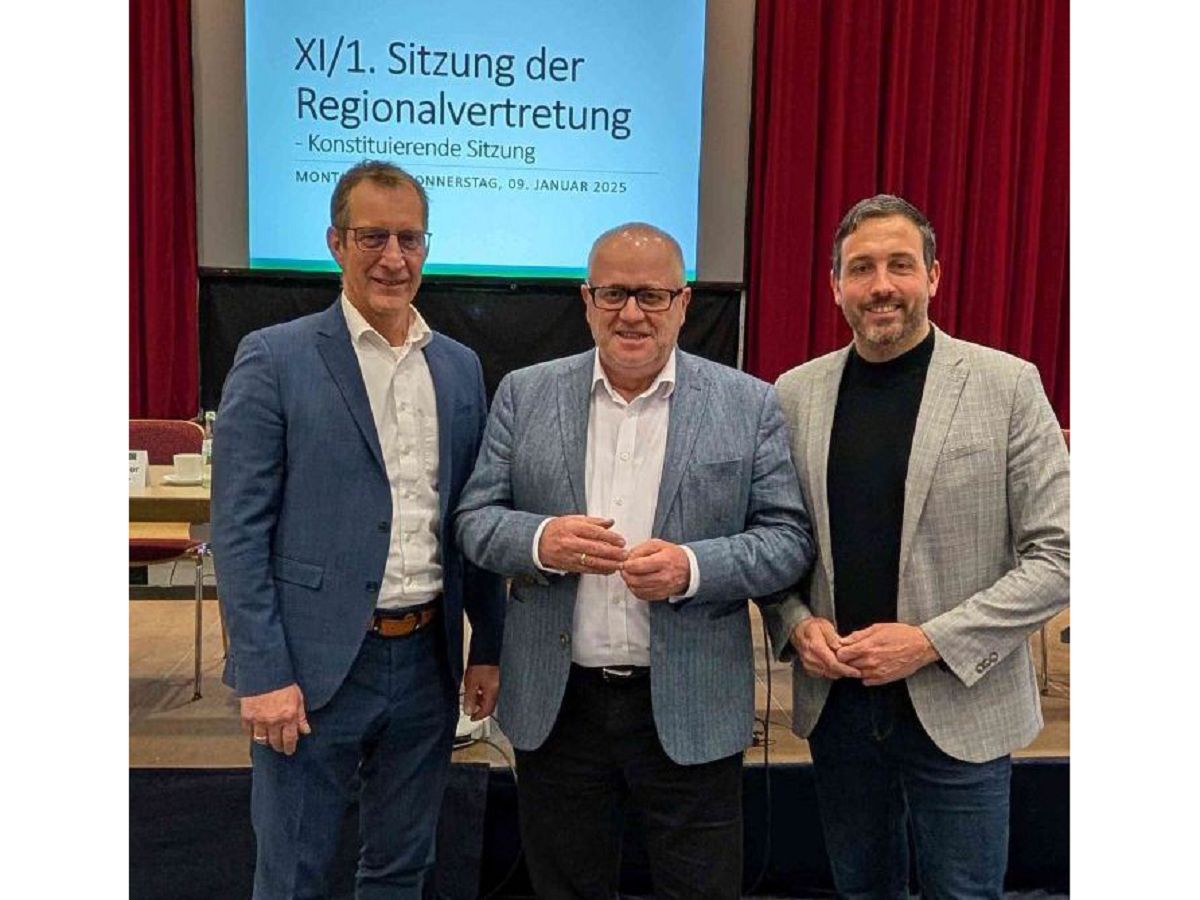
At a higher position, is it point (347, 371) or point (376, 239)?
point (376, 239)

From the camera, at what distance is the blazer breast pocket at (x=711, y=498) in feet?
5.24

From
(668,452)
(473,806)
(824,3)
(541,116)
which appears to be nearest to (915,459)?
(668,452)

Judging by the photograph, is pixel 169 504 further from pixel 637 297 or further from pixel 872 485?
pixel 872 485

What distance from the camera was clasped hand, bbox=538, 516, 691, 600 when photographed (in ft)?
4.82

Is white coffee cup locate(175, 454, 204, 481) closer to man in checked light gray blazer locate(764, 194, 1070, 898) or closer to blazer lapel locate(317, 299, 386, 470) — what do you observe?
blazer lapel locate(317, 299, 386, 470)

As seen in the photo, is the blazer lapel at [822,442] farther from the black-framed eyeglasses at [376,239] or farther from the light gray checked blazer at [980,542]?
the black-framed eyeglasses at [376,239]

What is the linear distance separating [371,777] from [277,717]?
271 mm

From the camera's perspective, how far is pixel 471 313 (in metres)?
5.42

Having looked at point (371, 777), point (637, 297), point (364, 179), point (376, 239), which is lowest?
point (371, 777)

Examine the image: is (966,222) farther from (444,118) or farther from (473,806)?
(473,806)

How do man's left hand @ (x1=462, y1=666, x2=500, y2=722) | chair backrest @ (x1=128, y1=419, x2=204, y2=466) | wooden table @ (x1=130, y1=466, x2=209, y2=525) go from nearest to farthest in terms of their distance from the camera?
man's left hand @ (x1=462, y1=666, x2=500, y2=722), wooden table @ (x1=130, y1=466, x2=209, y2=525), chair backrest @ (x1=128, y1=419, x2=204, y2=466)

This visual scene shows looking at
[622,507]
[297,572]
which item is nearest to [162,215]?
[297,572]

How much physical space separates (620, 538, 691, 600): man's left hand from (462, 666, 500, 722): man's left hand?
498 millimetres

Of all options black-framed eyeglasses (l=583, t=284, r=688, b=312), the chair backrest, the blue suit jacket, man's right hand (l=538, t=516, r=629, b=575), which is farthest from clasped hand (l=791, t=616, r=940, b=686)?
the chair backrest
